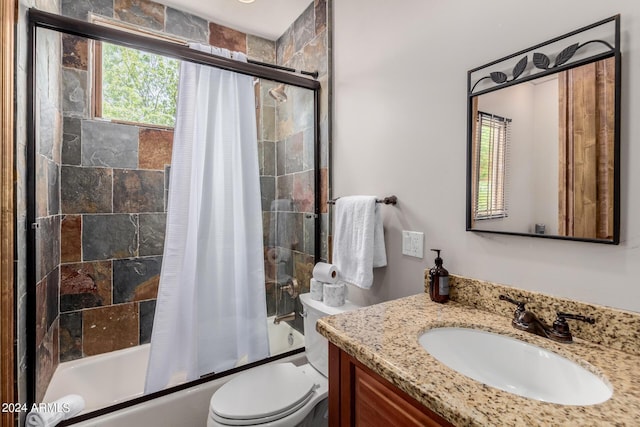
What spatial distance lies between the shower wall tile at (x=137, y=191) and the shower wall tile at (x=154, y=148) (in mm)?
58

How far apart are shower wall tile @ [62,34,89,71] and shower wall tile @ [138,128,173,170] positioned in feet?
1.56

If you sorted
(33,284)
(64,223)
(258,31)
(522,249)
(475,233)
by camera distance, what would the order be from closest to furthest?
(522,249) → (475,233) → (33,284) → (64,223) → (258,31)

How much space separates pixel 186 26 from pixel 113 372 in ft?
7.96

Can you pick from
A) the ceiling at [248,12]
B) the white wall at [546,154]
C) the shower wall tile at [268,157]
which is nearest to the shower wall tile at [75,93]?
the ceiling at [248,12]

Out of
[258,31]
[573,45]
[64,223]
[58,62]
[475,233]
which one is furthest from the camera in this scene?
[258,31]

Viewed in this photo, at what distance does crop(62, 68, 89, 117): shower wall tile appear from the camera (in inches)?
69.7

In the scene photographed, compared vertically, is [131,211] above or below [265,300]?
above

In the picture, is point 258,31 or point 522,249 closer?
point 522,249

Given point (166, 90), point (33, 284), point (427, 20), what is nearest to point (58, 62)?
point (166, 90)

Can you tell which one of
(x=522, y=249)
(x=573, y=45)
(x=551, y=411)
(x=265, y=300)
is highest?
(x=573, y=45)

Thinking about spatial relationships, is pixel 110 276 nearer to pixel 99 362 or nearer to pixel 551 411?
pixel 99 362

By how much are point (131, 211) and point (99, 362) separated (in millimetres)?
969

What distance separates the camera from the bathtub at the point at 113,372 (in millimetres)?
1707

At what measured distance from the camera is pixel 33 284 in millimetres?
1232
